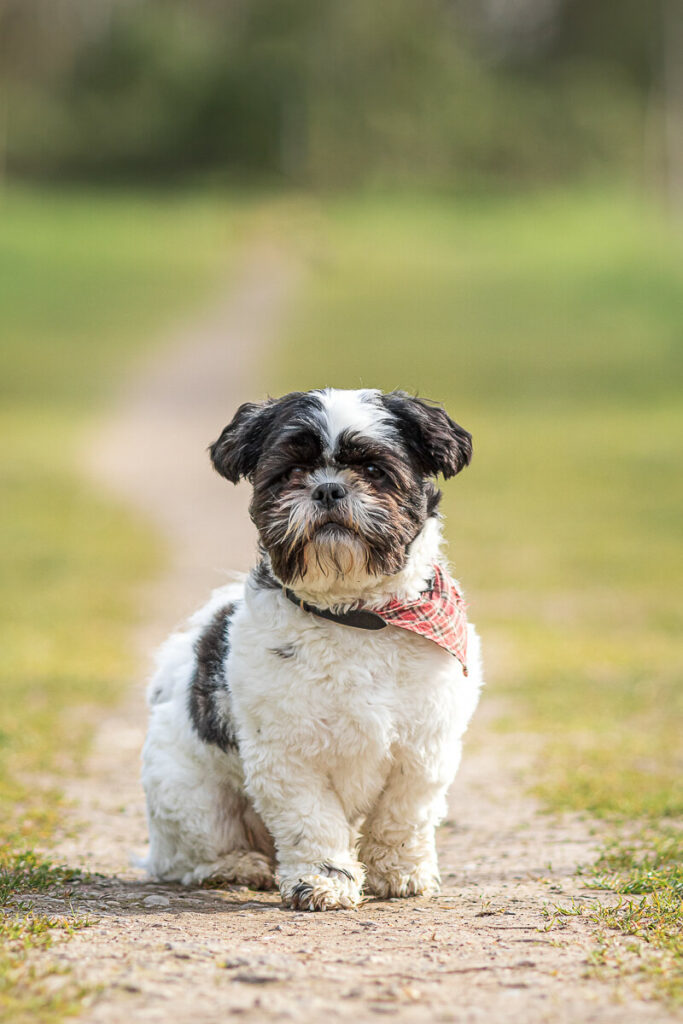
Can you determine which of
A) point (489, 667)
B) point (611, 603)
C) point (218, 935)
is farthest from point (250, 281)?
point (218, 935)

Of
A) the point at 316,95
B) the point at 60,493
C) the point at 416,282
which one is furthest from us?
the point at 316,95

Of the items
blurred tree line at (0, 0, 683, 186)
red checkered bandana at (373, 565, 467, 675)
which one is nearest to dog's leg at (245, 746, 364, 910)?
red checkered bandana at (373, 565, 467, 675)

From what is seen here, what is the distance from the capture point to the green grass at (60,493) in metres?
6.92

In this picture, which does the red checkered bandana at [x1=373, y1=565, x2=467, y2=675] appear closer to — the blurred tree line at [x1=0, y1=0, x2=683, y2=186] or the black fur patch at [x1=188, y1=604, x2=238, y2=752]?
the black fur patch at [x1=188, y1=604, x2=238, y2=752]

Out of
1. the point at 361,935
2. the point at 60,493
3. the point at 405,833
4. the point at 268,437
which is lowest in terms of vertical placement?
the point at 361,935

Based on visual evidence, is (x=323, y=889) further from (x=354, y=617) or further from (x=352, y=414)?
(x=352, y=414)

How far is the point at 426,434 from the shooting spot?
5062 millimetres

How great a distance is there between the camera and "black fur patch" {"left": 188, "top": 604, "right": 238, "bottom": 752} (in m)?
5.22

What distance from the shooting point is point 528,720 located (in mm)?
9875

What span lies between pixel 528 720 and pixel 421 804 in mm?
4812

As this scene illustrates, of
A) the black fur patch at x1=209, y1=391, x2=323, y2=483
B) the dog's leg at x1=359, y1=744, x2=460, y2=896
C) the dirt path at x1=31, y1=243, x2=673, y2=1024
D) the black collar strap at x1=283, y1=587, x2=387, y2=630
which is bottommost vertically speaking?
the dirt path at x1=31, y1=243, x2=673, y2=1024

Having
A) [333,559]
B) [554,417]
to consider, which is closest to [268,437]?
[333,559]

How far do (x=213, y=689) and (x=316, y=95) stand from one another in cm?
5554

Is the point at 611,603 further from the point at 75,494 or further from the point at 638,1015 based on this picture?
the point at 638,1015
